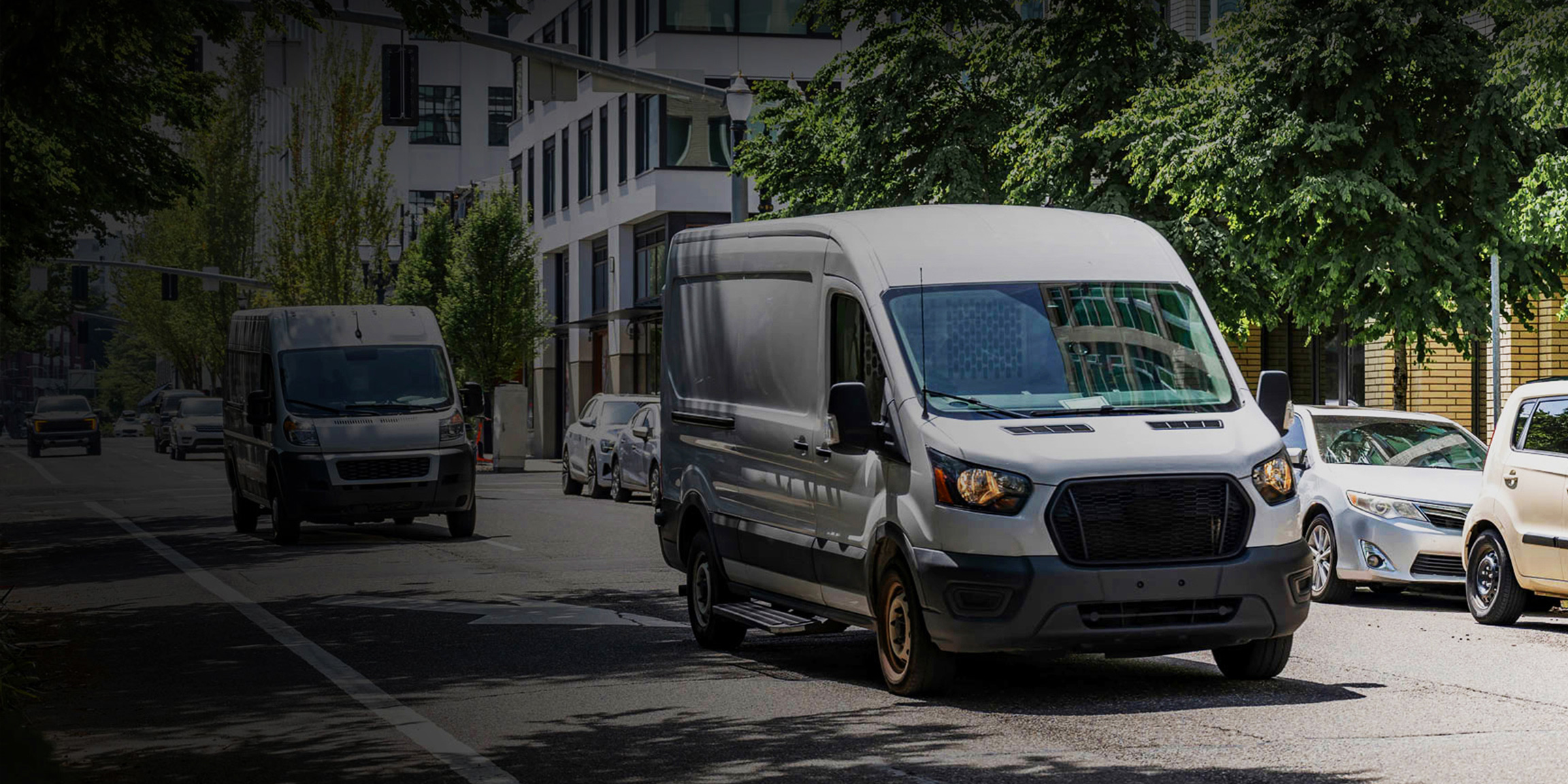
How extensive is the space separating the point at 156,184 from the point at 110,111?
158 inches

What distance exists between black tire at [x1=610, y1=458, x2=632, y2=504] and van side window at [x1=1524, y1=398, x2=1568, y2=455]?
18437mm

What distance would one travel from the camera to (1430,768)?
732 centimetres

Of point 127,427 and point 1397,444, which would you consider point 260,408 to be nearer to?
point 1397,444

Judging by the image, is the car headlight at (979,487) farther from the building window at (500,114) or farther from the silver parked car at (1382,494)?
the building window at (500,114)

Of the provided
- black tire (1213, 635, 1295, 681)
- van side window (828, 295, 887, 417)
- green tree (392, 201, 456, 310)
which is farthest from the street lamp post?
green tree (392, 201, 456, 310)

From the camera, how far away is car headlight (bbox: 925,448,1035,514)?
29.3ft

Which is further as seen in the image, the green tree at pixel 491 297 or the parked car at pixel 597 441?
the green tree at pixel 491 297

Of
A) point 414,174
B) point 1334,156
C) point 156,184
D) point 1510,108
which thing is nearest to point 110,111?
point 156,184

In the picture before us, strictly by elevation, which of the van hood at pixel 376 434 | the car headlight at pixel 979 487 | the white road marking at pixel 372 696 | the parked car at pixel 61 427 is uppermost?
the car headlight at pixel 979 487

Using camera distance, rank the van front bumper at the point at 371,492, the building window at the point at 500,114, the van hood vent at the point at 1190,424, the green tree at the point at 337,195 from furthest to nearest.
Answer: the building window at the point at 500,114, the green tree at the point at 337,195, the van front bumper at the point at 371,492, the van hood vent at the point at 1190,424

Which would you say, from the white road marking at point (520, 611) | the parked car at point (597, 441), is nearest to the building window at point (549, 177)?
the parked car at point (597, 441)

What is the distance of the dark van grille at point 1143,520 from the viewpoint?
8914mm

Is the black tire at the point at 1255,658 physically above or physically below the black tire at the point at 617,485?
above

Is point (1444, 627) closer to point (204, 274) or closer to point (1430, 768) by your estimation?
point (1430, 768)
